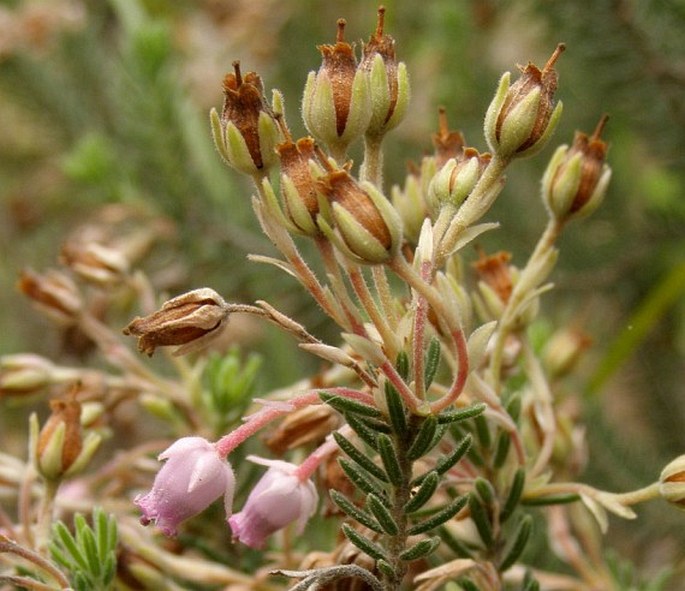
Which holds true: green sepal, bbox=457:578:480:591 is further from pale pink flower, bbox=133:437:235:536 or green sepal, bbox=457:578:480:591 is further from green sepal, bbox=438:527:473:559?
pale pink flower, bbox=133:437:235:536

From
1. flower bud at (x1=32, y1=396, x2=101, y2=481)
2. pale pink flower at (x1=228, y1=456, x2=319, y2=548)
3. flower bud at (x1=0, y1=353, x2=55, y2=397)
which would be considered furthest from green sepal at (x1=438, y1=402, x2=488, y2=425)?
flower bud at (x1=0, y1=353, x2=55, y2=397)

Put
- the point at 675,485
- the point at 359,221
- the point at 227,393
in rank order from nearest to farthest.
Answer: the point at 359,221, the point at 675,485, the point at 227,393

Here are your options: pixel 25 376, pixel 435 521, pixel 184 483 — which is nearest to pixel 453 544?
pixel 435 521

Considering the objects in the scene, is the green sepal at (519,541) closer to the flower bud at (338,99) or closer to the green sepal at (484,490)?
the green sepal at (484,490)

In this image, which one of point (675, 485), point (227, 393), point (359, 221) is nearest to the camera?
point (359, 221)

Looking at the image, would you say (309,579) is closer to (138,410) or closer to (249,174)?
(249,174)

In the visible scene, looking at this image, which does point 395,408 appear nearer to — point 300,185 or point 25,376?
point 300,185

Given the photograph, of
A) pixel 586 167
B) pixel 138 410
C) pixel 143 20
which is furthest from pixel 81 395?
pixel 143 20
